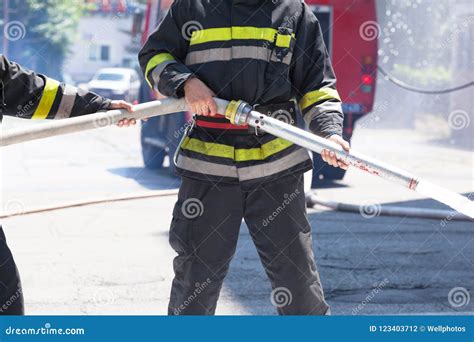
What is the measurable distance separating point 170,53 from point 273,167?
0.55 metres

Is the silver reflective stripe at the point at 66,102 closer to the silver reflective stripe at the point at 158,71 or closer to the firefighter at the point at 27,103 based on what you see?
the firefighter at the point at 27,103

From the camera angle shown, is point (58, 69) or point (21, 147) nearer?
point (21, 147)

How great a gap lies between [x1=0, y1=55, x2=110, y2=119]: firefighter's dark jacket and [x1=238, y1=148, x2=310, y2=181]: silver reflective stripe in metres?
0.55

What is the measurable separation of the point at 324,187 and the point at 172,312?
8221 millimetres

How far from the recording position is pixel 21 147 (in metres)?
16.8

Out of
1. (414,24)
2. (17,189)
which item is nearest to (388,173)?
(17,189)

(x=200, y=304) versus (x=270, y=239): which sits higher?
(x=270, y=239)

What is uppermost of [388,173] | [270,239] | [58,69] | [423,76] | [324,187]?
[388,173]

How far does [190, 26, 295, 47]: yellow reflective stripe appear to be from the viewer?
3.26 m

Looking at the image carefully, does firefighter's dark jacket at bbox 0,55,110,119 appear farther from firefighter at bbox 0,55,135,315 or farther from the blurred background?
the blurred background

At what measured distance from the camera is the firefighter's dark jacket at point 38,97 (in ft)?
10.4
